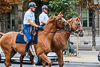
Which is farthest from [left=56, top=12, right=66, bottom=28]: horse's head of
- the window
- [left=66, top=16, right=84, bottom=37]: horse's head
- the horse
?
the window

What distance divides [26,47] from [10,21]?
20.8m

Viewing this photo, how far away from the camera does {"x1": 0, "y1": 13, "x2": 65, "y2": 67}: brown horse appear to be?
31.8ft

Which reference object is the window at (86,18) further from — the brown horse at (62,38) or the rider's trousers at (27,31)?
the rider's trousers at (27,31)

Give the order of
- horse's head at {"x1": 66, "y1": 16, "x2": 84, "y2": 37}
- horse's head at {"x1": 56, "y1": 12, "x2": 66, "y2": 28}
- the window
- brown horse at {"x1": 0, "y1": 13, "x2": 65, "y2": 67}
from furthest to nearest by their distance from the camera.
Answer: the window → horse's head at {"x1": 66, "y1": 16, "x2": 84, "y2": 37} → horse's head at {"x1": 56, "y1": 12, "x2": 66, "y2": 28} → brown horse at {"x1": 0, "y1": 13, "x2": 65, "y2": 67}

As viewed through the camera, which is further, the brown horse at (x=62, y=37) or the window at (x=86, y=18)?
the window at (x=86, y=18)

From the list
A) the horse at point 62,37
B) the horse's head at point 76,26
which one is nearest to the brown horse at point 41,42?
the horse at point 62,37

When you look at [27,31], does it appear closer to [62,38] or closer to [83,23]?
[62,38]

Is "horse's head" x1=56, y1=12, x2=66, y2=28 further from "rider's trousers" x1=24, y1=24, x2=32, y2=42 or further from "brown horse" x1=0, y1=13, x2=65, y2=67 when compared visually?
"rider's trousers" x1=24, y1=24, x2=32, y2=42

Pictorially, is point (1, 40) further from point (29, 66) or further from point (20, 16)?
point (20, 16)

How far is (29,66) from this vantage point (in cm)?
1477

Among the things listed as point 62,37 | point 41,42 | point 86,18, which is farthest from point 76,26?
point 86,18

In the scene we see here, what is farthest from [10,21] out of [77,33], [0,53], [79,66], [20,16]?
[77,33]

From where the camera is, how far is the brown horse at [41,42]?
970 centimetres

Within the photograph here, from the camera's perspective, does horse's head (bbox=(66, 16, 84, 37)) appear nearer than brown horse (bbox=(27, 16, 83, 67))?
No
